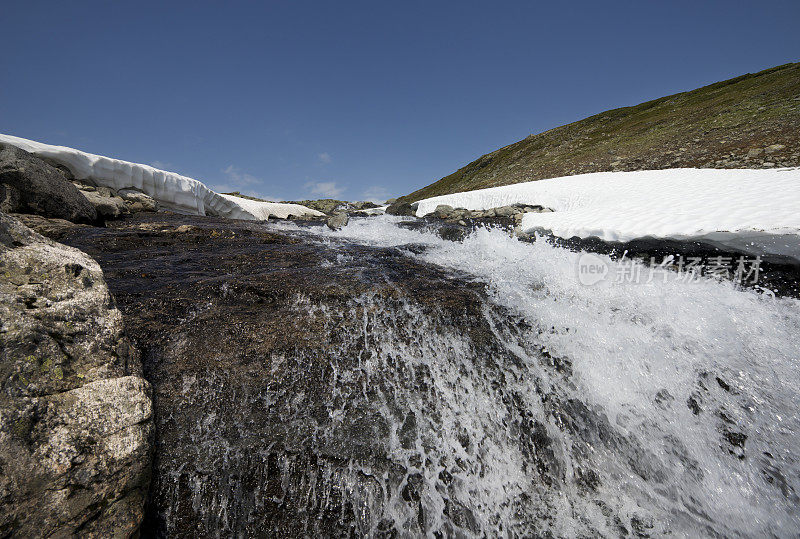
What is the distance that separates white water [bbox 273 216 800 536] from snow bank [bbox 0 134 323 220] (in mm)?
13295

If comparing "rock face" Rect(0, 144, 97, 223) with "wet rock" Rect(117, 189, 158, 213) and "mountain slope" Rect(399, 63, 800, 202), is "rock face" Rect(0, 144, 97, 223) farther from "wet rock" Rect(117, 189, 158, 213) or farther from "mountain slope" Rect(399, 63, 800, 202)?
"mountain slope" Rect(399, 63, 800, 202)

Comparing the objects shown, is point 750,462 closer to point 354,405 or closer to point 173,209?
point 354,405

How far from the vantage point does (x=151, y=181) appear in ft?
38.9

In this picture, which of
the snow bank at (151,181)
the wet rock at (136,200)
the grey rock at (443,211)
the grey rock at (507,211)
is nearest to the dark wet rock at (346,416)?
the wet rock at (136,200)

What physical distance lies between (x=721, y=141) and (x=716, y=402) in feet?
71.9

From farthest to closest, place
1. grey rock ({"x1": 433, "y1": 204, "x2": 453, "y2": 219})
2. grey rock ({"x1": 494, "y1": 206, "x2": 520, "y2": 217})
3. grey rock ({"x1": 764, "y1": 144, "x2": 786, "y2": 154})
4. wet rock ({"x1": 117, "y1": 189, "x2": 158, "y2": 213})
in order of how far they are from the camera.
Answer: grey rock ({"x1": 433, "y1": 204, "x2": 453, "y2": 219}) < grey rock ({"x1": 494, "y1": 206, "x2": 520, "y2": 217}) < grey rock ({"x1": 764, "y1": 144, "x2": 786, "y2": 154}) < wet rock ({"x1": 117, "y1": 189, "x2": 158, "y2": 213})

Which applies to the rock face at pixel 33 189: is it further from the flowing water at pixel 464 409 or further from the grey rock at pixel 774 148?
the grey rock at pixel 774 148

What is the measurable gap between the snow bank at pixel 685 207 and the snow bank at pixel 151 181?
13.9 metres

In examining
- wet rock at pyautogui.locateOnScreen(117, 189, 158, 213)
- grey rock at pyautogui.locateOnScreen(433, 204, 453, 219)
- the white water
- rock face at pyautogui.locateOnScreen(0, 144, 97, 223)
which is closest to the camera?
the white water

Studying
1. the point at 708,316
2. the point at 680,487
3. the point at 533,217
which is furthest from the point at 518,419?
the point at 533,217

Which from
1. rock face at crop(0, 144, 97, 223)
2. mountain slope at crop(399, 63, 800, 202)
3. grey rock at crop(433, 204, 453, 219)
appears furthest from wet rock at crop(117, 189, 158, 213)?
mountain slope at crop(399, 63, 800, 202)

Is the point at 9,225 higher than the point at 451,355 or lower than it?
higher

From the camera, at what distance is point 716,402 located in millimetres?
2922

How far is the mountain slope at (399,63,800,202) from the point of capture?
13.9m
